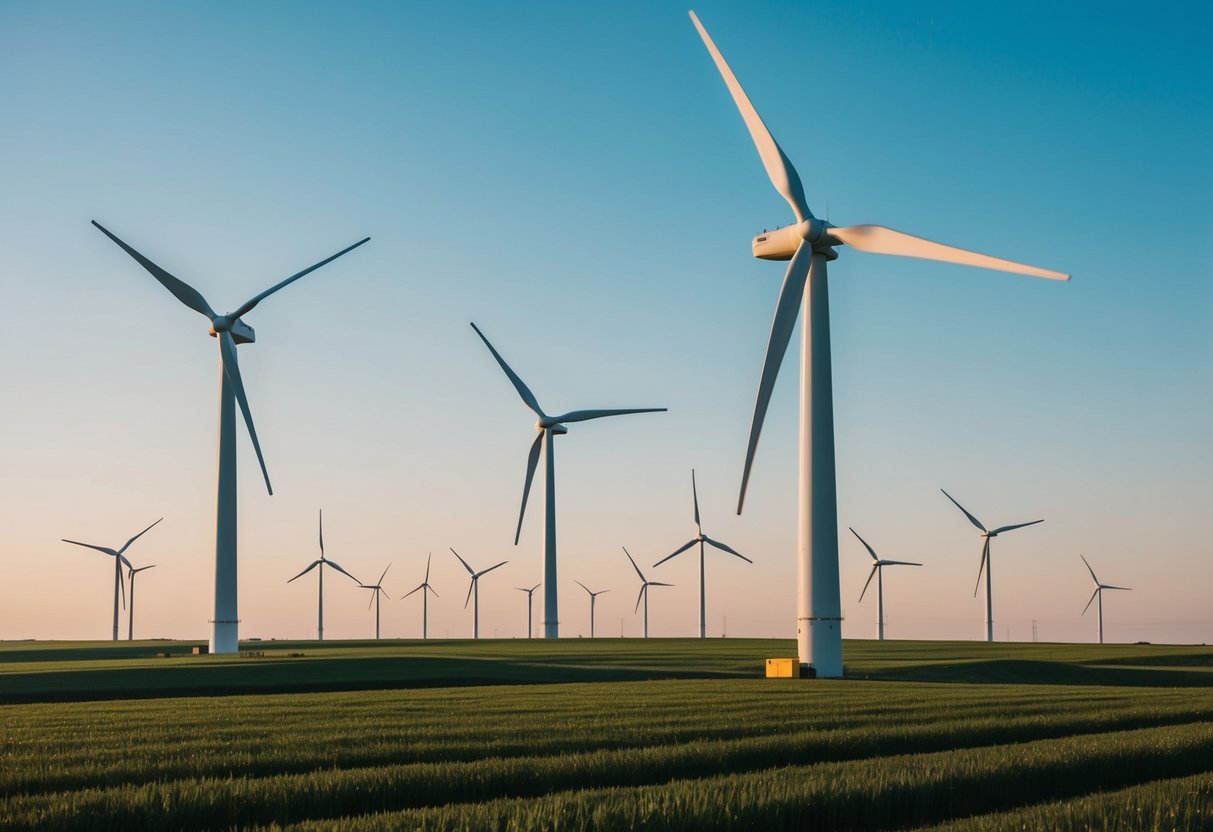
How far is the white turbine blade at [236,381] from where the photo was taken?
85.8 m

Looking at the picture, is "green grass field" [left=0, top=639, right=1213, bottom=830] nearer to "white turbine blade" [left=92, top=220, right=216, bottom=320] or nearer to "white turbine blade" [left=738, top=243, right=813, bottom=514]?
"white turbine blade" [left=738, top=243, right=813, bottom=514]

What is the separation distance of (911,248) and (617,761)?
1777 inches

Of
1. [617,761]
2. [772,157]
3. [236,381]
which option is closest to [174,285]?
[236,381]

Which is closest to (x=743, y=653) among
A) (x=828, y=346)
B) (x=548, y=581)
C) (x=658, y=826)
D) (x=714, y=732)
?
(x=548, y=581)

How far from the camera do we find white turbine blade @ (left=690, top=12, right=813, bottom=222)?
68.7 meters

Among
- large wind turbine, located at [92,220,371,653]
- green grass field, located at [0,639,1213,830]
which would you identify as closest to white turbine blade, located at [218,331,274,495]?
large wind turbine, located at [92,220,371,653]

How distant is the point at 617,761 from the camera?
23047 mm

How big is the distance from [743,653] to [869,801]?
8834 cm

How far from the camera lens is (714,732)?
97.4ft

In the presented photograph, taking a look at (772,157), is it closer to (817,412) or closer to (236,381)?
(817,412)

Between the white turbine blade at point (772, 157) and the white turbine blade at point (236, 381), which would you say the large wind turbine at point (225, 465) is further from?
the white turbine blade at point (772, 157)

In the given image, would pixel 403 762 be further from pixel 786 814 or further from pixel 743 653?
pixel 743 653

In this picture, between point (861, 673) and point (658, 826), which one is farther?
point (861, 673)

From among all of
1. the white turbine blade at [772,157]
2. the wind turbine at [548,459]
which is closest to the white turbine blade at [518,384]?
the wind turbine at [548,459]
